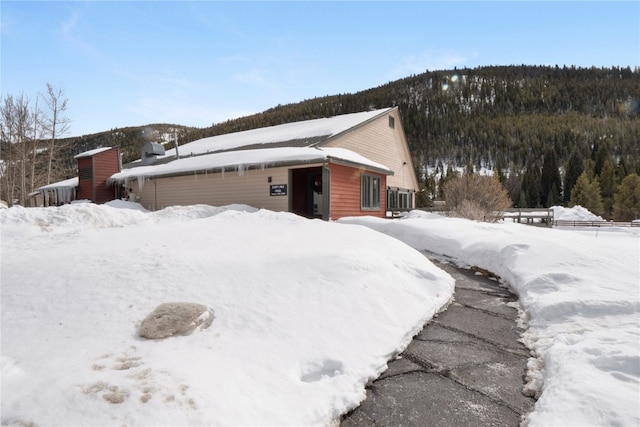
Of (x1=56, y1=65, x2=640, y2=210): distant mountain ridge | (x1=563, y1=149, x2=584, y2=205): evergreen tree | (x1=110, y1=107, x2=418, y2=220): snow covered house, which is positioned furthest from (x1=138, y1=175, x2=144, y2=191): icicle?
(x1=563, y1=149, x2=584, y2=205): evergreen tree

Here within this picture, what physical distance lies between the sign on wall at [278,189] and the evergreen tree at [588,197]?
166 feet

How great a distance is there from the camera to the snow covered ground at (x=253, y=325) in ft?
7.45

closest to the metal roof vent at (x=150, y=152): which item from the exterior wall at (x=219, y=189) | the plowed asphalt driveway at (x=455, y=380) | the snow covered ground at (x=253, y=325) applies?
the exterior wall at (x=219, y=189)

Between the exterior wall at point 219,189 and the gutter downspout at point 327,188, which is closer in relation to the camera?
the gutter downspout at point 327,188

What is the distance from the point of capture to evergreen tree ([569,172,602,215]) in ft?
152

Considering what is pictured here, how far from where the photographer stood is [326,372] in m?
2.99

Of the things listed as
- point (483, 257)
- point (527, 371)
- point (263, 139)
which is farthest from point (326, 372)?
point (263, 139)

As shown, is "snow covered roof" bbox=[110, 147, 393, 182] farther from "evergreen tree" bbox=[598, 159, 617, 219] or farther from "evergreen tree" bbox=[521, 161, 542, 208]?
"evergreen tree" bbox=[521, 161, 542, 208]

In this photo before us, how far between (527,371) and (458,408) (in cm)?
111

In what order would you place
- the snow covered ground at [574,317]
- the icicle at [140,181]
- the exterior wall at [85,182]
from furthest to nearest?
1. the exterior wall at [85,182]
2. the icicle at [140,181]
3. the snow covered ground at [574,317]

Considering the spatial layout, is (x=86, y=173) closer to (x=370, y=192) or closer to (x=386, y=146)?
(x=370, y=192)

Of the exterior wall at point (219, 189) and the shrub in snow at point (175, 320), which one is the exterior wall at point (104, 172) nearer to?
the exterior wall at point (219, 189)

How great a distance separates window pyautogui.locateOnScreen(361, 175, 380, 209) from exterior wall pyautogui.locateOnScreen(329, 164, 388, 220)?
29cm

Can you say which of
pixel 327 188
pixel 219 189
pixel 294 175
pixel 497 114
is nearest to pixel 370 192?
pixel 327 188
